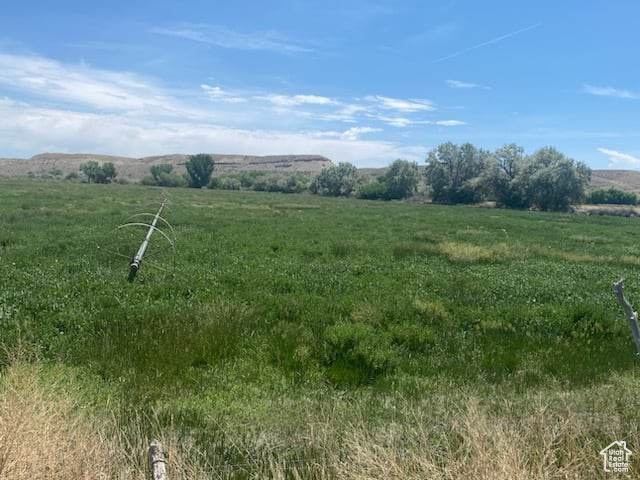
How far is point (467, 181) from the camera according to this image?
3656 inches

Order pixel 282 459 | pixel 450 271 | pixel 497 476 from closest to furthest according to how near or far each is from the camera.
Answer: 1. pixel 497 476
2. pixel 282 459
3. pixel 450 271

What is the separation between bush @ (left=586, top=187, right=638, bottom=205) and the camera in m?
96.6

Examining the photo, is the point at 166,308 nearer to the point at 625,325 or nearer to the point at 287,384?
the point at 287,384

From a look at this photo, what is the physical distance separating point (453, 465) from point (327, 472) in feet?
4.14

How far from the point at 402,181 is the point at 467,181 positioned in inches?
618

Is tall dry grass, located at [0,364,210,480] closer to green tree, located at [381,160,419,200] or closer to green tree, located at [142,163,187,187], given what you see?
green tree, located at [381,160,419,200]

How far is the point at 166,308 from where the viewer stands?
10.9m

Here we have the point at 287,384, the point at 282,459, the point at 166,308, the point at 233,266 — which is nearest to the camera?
the point at 282,459

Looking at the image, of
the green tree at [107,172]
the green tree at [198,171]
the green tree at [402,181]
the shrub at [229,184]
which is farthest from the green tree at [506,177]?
the green tree at [107,172]

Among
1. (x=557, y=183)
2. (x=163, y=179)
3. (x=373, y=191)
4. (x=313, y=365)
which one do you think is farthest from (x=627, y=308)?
(x=163, y=179)

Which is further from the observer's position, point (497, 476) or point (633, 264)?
point (633, 264)

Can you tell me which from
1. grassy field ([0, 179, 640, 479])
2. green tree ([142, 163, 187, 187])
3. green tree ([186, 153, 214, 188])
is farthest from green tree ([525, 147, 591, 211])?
green tree ([142, 163, 187, 187])

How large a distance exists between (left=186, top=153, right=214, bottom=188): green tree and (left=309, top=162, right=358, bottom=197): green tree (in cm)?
3609

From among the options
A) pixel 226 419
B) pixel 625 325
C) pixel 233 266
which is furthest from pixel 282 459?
pixel 233 266
